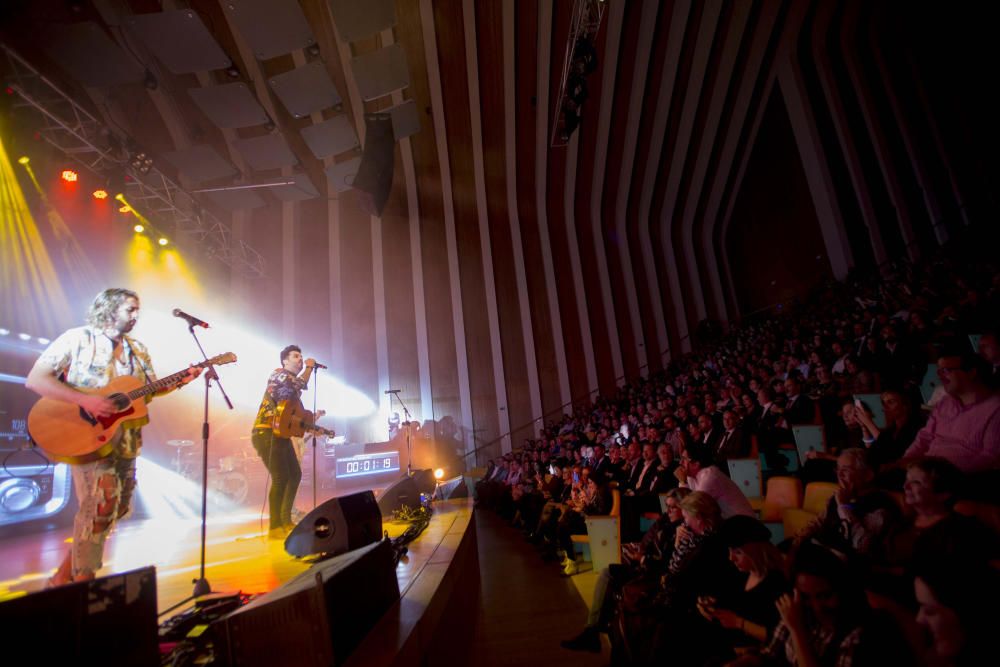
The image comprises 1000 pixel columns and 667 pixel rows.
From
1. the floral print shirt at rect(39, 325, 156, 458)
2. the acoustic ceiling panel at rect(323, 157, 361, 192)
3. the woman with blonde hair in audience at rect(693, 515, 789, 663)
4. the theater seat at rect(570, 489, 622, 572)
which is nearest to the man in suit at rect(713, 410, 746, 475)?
the theater seat at rect(570, 489, 622, 572)

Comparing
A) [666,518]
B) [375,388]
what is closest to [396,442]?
[375,388]

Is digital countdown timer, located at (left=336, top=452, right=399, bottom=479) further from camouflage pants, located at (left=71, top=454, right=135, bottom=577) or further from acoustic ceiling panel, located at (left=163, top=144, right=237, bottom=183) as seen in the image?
camouflage pants, located at (left=71, top=454, right=135, bottom=577)

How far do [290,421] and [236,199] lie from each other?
24.9ft

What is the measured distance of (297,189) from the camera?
9.70m

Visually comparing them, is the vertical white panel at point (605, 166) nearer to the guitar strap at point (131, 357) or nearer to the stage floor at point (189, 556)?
the stage floor at point (189, 556)

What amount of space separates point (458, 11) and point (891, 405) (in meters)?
8.41

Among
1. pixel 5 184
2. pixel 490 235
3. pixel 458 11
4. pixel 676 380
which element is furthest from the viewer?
pixel 490 235

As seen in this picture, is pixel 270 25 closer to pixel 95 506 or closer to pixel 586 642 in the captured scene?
pixel 95 506

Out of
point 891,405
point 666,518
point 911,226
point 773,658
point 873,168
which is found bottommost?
point 773,658

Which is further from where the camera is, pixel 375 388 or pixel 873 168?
pixel 375 388

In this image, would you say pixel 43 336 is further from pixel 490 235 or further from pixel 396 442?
pixel 490 235

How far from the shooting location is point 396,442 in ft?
31.9

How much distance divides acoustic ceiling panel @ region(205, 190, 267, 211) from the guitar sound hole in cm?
806

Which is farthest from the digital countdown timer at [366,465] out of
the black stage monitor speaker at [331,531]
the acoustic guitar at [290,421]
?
the black stage monitor speaker at [331,531]
